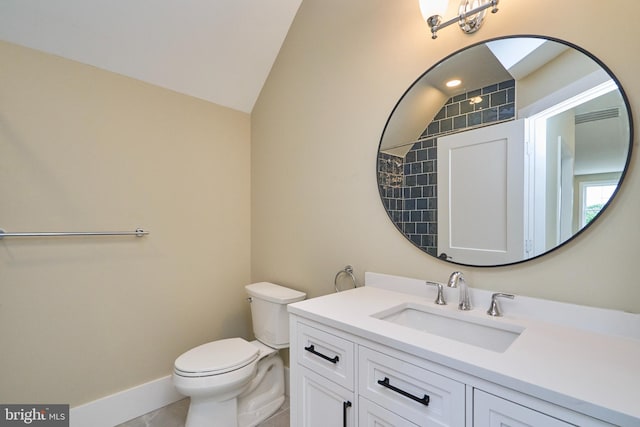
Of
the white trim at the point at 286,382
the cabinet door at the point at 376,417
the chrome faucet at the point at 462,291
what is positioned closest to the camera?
the cabinet door at the point at 376,417

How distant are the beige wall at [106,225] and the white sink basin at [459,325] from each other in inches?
58.1

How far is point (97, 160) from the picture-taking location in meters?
1.71

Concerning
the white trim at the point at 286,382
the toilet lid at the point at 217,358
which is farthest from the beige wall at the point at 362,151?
the white trim at the point at 286,382

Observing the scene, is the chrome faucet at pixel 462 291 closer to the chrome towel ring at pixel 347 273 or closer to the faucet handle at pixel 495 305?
the faucet handle at pixel 495 305

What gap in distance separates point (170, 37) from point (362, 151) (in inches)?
52.9

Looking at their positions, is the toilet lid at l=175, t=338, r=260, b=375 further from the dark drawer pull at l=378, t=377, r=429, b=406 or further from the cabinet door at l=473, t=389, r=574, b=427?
the cabinet door at l=473, t=389, r=574, b=427

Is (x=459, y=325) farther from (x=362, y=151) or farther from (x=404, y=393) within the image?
(x=362, y=151)

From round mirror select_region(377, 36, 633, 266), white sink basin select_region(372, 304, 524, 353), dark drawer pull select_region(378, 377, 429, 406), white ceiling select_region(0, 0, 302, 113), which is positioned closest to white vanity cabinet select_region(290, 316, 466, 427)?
dark drawer pull select_region(378, 377, 429, 406)

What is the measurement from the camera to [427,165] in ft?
4.44

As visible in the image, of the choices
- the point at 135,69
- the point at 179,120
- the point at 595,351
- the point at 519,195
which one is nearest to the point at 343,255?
the point at 519,195

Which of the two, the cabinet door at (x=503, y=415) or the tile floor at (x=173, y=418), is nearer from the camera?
the cabinet door at (x=503, y=415)

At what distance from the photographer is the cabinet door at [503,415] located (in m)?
0.63

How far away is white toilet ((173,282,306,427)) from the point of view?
1.48 m
